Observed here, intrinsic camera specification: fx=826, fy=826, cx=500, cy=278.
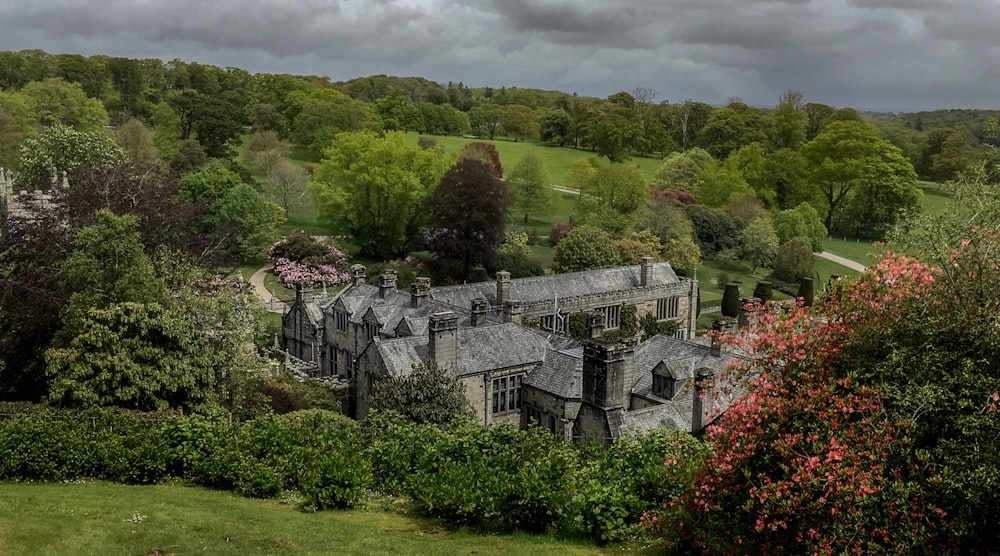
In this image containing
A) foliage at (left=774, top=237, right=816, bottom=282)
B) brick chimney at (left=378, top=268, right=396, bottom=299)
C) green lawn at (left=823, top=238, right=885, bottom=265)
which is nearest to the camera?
brick chimney at (left=378, top=268, right=396, bottom=299)

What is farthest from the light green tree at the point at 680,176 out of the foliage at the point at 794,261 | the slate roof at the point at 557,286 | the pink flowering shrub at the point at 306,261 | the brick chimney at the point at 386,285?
the brick chimney at the point at 386,285

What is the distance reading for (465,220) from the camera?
75812 millimetres

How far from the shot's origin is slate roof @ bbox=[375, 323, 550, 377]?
39062mm

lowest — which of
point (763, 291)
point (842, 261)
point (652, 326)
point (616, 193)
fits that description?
point (652, 326)

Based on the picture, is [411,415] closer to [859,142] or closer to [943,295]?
[943,295]

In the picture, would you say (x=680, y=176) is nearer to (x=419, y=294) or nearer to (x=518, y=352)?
(x=419, y=294)

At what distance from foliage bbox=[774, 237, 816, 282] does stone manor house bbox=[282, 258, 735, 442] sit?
101 ft

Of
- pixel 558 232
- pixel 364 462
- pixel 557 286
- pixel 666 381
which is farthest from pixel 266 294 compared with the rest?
pixel 364 462

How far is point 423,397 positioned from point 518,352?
24.7 ft

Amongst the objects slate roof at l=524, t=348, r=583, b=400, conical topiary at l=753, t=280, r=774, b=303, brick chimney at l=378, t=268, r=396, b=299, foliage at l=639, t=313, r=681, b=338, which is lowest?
foliage at l=639, t=313, r=681, b=338

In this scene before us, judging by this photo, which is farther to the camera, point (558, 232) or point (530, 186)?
point (530, 186)

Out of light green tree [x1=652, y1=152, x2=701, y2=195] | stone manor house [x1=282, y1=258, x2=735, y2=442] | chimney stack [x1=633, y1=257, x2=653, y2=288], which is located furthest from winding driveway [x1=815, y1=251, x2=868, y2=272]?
stone manor house [x1=282, y1=258, x2=735, y2=442]

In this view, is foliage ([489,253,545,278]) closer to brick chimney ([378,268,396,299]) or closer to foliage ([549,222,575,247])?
foliage ([549,222,575,247])

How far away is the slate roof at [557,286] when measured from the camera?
54.8m
